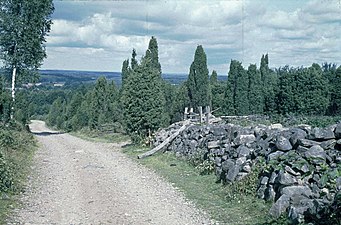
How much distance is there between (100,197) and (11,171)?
3.22m

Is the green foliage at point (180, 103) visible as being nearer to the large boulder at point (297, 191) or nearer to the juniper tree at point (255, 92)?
the juniper tree at point (255, 92)

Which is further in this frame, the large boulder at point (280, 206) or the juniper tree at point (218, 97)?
the juniper tree at point (218, 97)

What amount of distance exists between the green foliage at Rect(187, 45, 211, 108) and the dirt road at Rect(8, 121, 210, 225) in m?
27.1

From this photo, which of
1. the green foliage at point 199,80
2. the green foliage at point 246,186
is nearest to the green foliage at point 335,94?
the green foliage at point 199,80

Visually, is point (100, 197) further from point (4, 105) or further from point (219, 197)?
point (4, 105)

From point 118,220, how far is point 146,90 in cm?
1411

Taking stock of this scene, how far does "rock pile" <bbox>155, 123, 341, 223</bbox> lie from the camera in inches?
319

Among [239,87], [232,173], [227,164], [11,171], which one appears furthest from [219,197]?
[239,87]

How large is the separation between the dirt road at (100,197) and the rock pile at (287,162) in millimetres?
1640

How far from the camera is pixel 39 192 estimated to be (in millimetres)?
11789

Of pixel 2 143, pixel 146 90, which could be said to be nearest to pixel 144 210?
pixel 2 143

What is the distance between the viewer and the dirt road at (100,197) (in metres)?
9.34

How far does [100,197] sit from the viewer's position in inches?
443

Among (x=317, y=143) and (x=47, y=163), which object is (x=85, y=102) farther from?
(x=317, y=143)
